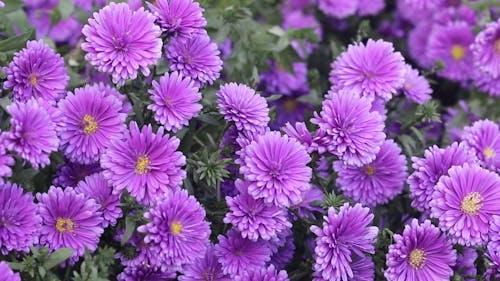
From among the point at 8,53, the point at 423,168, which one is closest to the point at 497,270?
the point at 423,168

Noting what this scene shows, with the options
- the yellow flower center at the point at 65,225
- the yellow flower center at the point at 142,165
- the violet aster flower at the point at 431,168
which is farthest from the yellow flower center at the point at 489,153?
the yellow flower center at the point at 65,225

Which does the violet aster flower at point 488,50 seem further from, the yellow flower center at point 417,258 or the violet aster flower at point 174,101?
the violet aster flower at point 174,101

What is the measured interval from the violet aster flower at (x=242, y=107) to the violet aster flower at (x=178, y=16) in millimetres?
128

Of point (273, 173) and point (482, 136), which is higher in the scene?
point (482, 136)

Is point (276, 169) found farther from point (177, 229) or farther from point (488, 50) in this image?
point (488, 50)

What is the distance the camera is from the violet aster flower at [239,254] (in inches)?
53.9

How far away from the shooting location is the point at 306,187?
1.30m

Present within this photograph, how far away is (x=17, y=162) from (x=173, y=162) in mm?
281

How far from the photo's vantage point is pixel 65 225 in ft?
4.31

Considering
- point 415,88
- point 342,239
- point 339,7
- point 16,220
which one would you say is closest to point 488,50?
point 415,88

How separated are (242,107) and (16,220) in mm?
444

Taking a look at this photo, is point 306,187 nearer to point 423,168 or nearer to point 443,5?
point 423,168

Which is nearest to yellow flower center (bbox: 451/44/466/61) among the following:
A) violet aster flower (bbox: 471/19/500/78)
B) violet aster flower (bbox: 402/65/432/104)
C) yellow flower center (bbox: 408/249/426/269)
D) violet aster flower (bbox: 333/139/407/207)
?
violet aster flower (bbox: 471/19/500/78)

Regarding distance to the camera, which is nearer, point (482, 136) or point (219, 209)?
point (219, 209)
